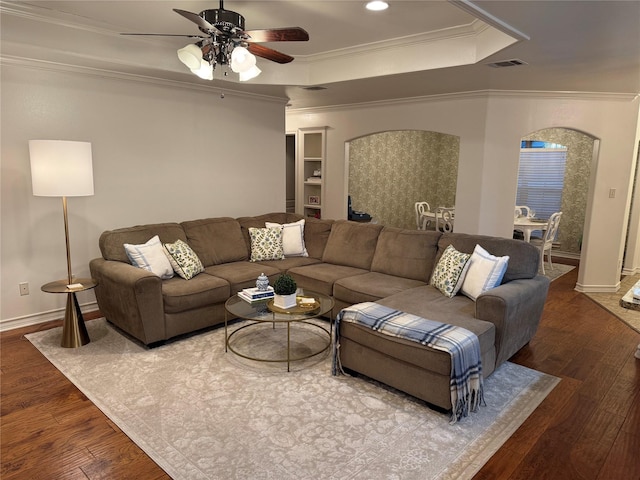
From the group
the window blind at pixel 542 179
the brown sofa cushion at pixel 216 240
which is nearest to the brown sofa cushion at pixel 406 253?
the brown sofa cushion at pixel 216 240

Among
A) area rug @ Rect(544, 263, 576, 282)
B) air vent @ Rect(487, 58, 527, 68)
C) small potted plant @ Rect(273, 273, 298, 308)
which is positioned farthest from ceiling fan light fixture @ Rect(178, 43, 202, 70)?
area rug @ Rect(544, 263, 576, 282)

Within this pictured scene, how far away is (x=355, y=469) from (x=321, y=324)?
1.98 meters

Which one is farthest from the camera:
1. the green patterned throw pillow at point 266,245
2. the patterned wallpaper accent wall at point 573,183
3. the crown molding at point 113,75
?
the patterned wallpaper accent wall at point 573,183

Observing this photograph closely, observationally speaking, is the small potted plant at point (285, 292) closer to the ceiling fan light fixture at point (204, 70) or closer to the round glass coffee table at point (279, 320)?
the round glass coffee table at point (279, 320)

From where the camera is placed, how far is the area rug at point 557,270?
243 inches

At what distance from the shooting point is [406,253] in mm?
4211

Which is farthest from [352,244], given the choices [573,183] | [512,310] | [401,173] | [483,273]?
[573,183]

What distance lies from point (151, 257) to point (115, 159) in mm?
1239

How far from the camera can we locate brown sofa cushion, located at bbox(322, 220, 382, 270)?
4.55m

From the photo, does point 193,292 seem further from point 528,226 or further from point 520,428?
point 528,226

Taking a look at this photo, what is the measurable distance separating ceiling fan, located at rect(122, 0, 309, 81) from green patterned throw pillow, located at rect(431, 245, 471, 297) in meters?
2.11

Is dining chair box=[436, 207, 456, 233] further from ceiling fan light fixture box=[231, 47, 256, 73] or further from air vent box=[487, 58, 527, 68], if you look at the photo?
ceiling fan light fixture box=[231, 47, 256, 73]

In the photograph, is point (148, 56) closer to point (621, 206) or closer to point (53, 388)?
point (53, 388)

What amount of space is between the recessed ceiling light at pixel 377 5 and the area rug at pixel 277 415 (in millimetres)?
2646
